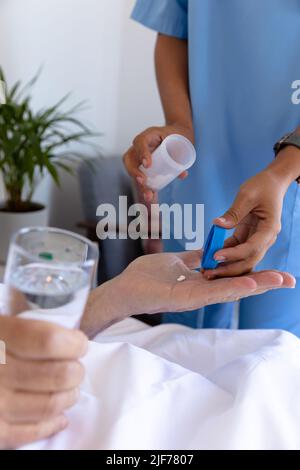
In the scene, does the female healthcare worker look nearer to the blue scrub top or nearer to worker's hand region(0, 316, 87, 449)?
the blue scrub top

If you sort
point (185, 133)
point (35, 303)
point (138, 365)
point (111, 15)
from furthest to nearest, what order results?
point (111, 15) → point (185, 133) → point (138, 365) → point (35, 303)

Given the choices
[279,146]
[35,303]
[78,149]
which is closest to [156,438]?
[35,303]

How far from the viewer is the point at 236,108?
103 centimetres

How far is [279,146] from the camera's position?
89 centimetres

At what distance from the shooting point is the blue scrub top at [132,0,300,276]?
96 centimetres

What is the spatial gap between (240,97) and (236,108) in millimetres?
22

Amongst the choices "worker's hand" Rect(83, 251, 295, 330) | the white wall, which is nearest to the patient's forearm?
"worker's hand" Rect(83, 251, 295, 330)

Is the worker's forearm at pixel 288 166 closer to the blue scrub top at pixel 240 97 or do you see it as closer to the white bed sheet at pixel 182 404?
the blue scrub top at pixel 240 97

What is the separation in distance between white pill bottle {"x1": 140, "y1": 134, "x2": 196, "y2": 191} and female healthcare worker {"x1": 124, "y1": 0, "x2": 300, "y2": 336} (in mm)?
17

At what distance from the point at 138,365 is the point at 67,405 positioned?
16cm

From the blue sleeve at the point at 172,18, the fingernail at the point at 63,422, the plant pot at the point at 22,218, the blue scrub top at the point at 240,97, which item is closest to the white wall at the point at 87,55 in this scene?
the plant pot at the point at 22,218

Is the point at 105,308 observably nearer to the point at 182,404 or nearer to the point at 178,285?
the point at 178,285

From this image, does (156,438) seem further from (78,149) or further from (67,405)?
(78,149)

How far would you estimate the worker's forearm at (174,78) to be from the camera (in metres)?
1.08
